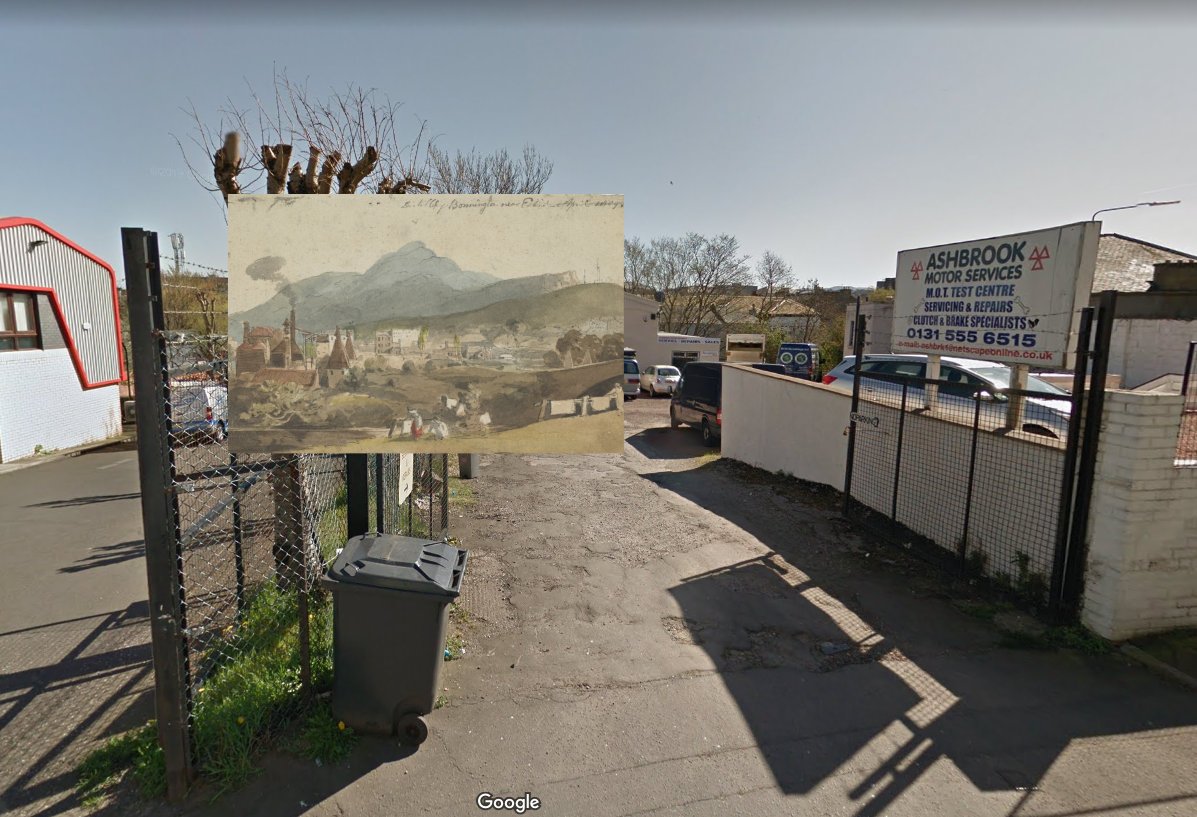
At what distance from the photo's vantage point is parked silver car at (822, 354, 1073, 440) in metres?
5.35

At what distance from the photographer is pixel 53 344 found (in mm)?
12883

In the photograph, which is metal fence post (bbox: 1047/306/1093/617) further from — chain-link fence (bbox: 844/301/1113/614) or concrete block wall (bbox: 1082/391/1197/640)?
concrete block wall (bbox: 1082/391/1197/640)

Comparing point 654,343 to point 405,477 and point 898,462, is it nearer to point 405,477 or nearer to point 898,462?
point 898,462

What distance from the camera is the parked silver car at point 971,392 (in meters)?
5.35

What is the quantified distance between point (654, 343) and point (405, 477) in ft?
90.9

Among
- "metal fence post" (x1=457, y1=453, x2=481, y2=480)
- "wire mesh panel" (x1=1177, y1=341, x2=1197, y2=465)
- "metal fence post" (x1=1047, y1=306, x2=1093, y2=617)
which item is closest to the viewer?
"wire mesh panel" (x1=1177, y1=341, x2=1197, y2=465)

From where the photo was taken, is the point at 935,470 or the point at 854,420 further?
the point at 854,420

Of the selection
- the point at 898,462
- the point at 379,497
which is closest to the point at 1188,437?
the point at 898,462

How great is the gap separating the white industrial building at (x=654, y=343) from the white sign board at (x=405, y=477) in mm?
26741

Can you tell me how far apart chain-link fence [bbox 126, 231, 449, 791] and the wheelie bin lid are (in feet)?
1.19

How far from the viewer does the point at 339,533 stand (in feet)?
19.6

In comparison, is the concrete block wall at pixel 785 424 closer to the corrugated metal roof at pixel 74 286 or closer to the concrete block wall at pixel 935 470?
the concrete block wall at pixel 935 470

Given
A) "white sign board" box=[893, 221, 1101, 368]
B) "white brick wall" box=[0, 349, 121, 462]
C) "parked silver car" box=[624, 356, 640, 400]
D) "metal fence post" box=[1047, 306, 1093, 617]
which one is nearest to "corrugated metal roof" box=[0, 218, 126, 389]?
"white brick wall" box=[0, 349, 121, 462]

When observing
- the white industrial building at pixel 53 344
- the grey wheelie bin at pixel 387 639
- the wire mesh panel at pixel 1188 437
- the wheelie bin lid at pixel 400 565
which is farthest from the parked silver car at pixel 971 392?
the white industrial building at pixel 53 344
